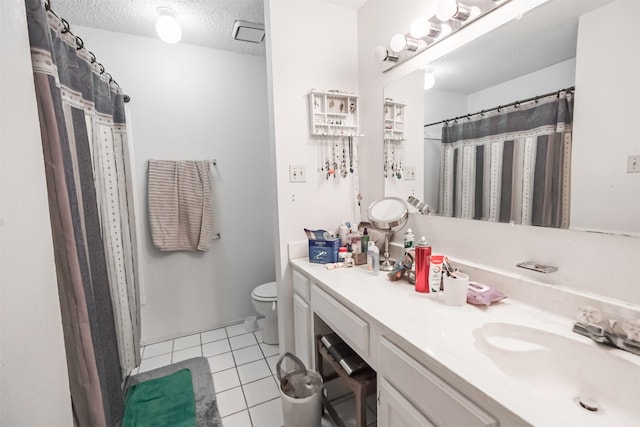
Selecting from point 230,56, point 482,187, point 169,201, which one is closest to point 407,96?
point 482,187

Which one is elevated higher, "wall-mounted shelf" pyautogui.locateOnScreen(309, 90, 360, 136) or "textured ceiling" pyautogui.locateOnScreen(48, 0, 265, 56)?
"textured ceiling" pyautogui.locateOnScreen(48, 0, 265, 56)

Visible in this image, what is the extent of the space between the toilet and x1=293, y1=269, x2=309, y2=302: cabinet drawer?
526 mm

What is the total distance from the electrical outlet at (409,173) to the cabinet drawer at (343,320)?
80 cm

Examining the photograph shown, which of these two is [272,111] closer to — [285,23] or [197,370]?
[285,23]

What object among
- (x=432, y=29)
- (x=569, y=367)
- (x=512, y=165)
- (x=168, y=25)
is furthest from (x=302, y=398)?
(x=168, y=25)

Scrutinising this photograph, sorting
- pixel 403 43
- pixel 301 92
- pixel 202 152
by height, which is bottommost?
pixel 202 152

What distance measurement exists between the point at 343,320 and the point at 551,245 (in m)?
0.82

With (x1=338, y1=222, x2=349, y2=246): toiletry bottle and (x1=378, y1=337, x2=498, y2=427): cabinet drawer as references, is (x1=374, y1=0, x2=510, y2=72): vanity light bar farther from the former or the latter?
(x1=378, y1=337, x2=498, y2=427): cabinet drawer

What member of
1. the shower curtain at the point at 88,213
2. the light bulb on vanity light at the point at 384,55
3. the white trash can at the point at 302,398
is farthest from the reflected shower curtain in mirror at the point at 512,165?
the shower curtain at the point at 88,213

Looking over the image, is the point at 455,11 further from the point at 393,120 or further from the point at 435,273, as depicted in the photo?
the point at 435,273

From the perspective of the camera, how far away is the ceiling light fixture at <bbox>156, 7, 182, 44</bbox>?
1780mm

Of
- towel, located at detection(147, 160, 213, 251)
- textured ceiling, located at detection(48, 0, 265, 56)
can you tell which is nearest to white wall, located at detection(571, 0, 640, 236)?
textured ceiling, located at detection(48, 0, 265, 56)

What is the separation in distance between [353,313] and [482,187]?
0.77 metres

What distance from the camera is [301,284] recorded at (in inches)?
64.1
